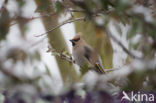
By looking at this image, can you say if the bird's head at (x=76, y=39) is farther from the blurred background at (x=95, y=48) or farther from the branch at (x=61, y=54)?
the blurred background at (x=95, y=48)

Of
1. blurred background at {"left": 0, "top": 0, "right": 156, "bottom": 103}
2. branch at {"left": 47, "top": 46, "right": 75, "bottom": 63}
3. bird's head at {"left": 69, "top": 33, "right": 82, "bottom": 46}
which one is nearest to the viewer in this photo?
blurred background at {"left": 0, "top": 0, "right": 156, "bottom": 103}

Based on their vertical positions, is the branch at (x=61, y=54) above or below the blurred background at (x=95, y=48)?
below

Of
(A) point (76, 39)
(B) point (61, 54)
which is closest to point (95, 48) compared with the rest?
(B) point (61, 54)

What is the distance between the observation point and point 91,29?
3.16 feet

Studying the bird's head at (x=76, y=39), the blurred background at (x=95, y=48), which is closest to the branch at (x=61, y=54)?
the bird's head at (x=76, y=39)

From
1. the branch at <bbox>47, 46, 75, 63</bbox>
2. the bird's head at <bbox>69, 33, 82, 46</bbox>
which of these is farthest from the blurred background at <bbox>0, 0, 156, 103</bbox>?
the bird's head at <bbox>69, 33, 82, 46</bbox>

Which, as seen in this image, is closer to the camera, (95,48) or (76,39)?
(95,48)

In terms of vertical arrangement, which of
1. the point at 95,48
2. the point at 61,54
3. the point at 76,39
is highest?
the point at 95,48

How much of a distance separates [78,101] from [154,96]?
0.45m

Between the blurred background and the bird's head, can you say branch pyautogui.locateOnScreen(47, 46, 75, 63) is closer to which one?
the bird's head

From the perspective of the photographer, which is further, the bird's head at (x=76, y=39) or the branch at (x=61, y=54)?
the bird's head at (x=76, y=39)

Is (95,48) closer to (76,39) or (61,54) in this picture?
(61,54)

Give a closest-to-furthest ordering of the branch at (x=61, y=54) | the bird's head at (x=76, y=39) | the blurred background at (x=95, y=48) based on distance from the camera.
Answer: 1. the blurred background at (x=95, y=48)
2. the branch at (x=61, y=54)
3. the bird's head at (x=76, y=39)

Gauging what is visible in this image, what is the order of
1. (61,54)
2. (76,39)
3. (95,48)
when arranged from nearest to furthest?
(95,48)
(61,54)
(76,39)
